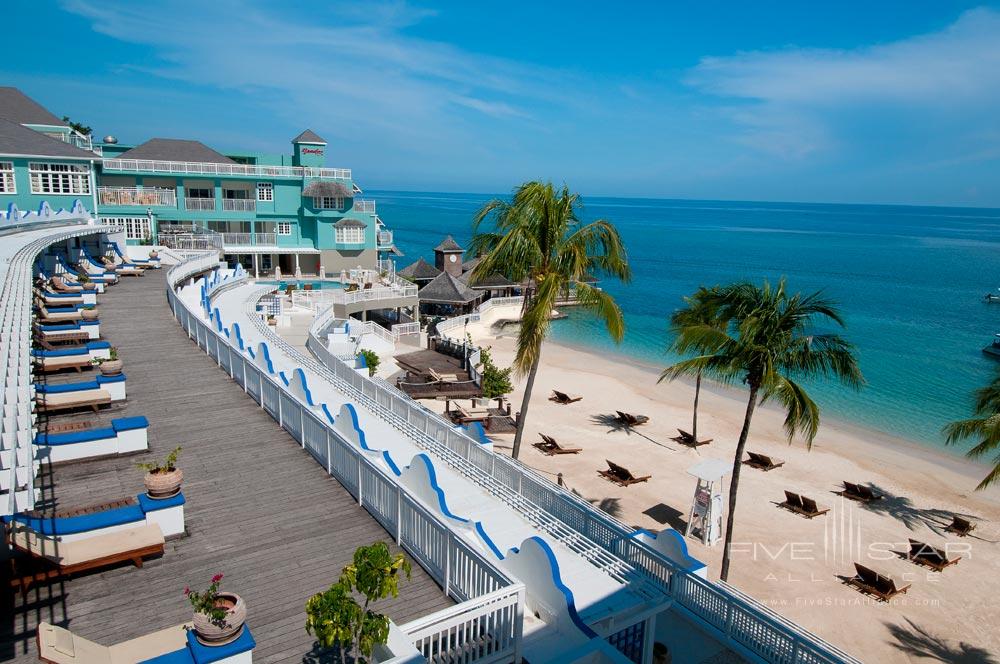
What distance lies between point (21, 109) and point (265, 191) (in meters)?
15.8

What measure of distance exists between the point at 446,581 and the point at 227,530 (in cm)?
318

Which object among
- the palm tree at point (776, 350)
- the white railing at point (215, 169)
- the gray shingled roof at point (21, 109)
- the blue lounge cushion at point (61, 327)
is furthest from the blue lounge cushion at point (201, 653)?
the gray shingled roof at point (21, 109)

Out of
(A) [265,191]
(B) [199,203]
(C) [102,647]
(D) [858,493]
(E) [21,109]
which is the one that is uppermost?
(E) [21,109]

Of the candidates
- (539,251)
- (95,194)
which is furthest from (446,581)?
(95,194)

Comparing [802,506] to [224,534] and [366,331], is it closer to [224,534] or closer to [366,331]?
[224,534]

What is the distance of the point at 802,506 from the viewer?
62.8ft

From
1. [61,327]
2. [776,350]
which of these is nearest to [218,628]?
[776,350]

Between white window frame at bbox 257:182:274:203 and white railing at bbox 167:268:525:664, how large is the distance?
3902cm

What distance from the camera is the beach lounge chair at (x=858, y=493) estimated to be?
67.5 ft

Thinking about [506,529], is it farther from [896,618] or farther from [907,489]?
[907,489]

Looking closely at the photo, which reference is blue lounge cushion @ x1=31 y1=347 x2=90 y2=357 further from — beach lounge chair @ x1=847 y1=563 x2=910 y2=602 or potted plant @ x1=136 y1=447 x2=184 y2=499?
beach lounge chair @ x1=847 y1=563 x2=910 y2=602

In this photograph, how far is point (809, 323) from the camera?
13984 millimetres

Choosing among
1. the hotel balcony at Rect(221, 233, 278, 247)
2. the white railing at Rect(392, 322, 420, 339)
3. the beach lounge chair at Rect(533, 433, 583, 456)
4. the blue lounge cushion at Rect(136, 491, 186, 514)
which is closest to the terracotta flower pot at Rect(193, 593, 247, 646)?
the blue lounge cushion at Rect(136, 491, 186, 514)

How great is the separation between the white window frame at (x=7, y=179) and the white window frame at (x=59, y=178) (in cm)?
78
